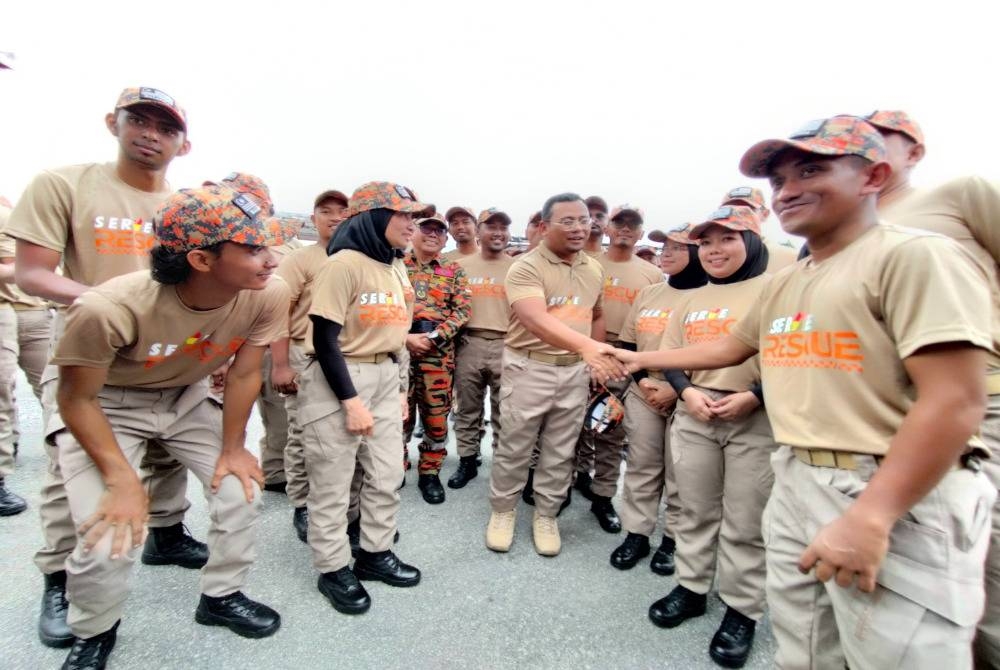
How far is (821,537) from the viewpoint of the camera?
1.15m

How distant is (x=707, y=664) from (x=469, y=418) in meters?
2.44

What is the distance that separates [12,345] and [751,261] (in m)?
4.82

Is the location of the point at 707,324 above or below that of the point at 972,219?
below

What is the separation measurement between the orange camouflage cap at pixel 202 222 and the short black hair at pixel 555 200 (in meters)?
1.74

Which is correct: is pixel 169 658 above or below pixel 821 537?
below

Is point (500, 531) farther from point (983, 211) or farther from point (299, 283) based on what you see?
point (983, 211)

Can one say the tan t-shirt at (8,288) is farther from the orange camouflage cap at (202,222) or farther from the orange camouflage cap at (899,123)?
the orange camouflage cap at (899,123)

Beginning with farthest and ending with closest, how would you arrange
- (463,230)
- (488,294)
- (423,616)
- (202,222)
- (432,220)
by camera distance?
(463,230), (488,294), (432,220), (423,616), (202,222)

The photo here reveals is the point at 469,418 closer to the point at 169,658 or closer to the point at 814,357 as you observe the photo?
the point at 169,658

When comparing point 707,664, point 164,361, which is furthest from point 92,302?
point 707,664

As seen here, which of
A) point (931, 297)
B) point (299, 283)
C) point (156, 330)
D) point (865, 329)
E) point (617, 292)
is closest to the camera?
point (931, 297)

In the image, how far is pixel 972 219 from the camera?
5.14ft

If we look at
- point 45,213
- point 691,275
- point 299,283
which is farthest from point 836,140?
point 299,283

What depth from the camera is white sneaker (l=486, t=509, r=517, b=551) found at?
2.84 m
